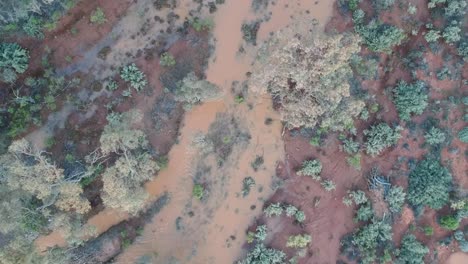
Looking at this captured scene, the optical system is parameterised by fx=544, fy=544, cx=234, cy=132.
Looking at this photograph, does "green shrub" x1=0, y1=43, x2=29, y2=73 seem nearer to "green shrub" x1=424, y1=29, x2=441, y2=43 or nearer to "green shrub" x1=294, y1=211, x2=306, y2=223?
"green shrub" x1=294, y1=211, x2=306, y2=223

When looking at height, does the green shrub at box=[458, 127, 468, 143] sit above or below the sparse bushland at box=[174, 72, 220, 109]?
below

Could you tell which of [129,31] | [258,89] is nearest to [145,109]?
[129,31]

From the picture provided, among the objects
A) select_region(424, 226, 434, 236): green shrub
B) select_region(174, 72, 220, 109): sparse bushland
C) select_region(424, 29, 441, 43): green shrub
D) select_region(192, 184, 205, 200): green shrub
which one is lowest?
select_region(424, 226, 434, 236): green shrub

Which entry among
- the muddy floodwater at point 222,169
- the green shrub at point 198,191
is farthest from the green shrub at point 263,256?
the green shrub at point 198,191

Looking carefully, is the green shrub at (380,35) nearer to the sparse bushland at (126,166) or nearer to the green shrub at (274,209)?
the green shrub at (274,209)

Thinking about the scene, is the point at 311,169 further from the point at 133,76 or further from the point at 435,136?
the point at 133,76

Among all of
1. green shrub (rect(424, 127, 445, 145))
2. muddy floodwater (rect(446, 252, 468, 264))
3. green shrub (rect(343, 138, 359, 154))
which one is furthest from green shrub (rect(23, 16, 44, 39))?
muddy floodwater (rect(446, 252, 468, 264))
